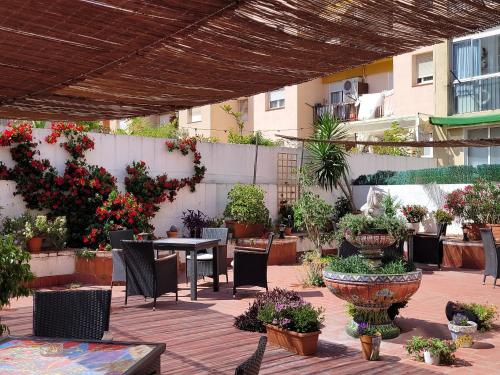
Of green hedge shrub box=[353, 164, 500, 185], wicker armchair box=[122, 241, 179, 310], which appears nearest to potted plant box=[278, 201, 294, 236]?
green hedge shrub box=[353, 164, 500, 185]

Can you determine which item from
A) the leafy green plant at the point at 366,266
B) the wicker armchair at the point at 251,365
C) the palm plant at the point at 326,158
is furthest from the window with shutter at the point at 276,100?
the wicker armchair at the point at 251,365

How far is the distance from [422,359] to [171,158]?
27.9 feet

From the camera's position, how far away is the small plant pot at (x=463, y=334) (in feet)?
19.8

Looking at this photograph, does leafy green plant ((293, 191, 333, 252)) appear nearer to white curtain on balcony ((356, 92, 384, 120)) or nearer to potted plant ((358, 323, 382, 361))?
potted plant ((358, 323, 382, 361))

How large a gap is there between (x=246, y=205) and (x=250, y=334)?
21.7 ft

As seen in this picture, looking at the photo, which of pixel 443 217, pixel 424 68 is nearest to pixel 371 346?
pixel 443 217

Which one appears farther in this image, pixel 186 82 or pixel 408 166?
pixel 408 166

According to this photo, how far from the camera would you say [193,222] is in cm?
1273

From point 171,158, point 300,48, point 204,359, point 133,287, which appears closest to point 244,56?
point 300,48

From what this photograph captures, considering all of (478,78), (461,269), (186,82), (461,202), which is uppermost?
(478,78)

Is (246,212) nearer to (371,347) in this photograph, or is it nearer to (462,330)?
(462,330)

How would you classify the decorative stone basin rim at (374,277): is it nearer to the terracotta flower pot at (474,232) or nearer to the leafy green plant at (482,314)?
the leafy green plant at (482,314)

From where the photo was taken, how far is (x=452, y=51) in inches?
703

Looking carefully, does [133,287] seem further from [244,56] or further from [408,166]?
[408,166]
